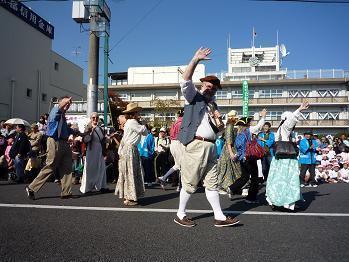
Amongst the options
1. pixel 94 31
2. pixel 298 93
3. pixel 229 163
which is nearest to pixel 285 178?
pixel 229 163

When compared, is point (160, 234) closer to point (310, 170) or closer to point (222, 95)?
point (310, 170)

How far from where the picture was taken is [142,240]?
3598 millimetres

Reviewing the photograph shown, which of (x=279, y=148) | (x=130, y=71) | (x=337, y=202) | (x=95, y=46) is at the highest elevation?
(x=130, y=71)

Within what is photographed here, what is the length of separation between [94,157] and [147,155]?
7.66ft

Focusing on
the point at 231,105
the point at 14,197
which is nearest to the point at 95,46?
the point at 14,197

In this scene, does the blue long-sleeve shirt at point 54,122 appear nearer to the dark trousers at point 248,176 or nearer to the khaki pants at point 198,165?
the khaki pants at point 198,165

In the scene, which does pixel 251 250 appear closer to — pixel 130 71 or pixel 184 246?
pixel 184 246

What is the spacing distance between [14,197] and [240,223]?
14.3ft

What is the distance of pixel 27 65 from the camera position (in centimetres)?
3075

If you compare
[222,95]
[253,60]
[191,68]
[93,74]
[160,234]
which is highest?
[253,60]

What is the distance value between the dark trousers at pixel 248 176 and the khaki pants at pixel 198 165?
6.49ft

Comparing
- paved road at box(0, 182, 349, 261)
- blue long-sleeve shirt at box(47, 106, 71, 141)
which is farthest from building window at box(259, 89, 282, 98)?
blue long-sleeve shirt at box(47, 106, 71, 141)

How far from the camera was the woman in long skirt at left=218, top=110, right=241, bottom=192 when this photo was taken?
20.9ft

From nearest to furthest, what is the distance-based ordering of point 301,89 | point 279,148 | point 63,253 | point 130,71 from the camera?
point 63,253, point 279,148, point 301,89, point 130,71
